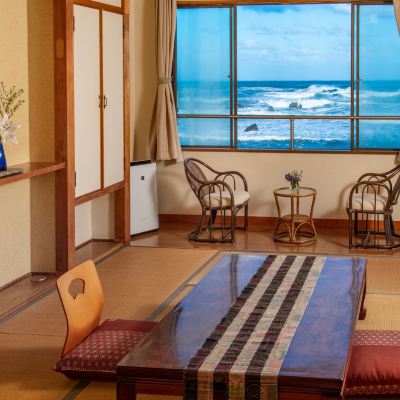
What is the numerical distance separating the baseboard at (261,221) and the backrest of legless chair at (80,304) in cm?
431

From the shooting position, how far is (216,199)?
7.83 metres

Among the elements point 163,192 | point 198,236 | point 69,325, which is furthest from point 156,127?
point 69,325

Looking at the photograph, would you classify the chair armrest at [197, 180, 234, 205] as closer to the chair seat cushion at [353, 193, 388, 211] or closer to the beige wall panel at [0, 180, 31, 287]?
the chair seat cushion at [353, 193, 388, 211]

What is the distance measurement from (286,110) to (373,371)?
927 centimetres

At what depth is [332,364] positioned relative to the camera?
321cm

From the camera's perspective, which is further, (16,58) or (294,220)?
(294,220)

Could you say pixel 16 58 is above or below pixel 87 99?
above

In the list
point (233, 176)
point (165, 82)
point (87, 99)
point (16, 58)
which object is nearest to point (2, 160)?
point (16, 58)

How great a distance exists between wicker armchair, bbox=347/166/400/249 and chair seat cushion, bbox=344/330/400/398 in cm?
360

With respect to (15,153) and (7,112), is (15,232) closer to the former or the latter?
(15,153)

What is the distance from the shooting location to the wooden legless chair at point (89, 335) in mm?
4082

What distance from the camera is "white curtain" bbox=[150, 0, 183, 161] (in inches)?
335

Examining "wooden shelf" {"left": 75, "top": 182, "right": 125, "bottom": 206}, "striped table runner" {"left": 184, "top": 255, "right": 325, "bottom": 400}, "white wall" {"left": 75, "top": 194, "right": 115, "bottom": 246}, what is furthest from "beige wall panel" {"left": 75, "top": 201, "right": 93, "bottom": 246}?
"striped table runner" {"left": 184, "top": 255, "right": 325, "bottom": 400}

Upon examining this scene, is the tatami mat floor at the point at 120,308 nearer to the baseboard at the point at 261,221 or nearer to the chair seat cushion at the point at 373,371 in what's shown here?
the chair seat cushion at the point at 373,371
